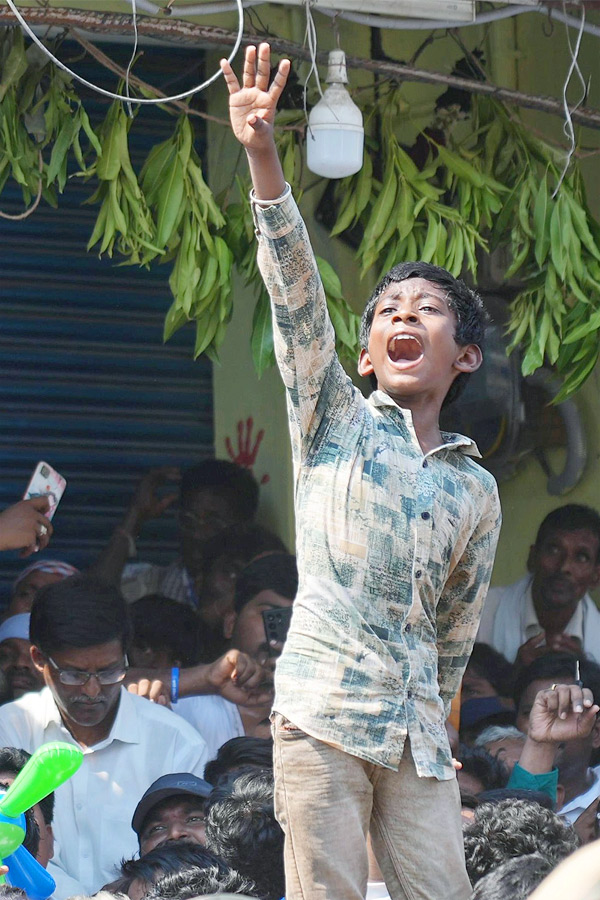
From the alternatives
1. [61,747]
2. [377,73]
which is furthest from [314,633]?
[377,73]

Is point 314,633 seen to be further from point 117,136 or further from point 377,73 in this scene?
point 377,73

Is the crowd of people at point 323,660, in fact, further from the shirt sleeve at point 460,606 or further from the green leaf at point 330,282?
the green leaf at point 330,282

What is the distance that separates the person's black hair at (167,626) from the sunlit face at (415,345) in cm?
238

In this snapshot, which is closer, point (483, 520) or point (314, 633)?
point (314, 633)

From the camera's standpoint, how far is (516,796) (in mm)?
4930

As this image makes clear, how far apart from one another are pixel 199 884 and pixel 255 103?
112 inches

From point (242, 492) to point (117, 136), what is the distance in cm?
134

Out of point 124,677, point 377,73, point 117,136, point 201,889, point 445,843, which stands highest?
point 377,73

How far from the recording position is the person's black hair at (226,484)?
4.98m

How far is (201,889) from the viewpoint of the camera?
14.1 feet

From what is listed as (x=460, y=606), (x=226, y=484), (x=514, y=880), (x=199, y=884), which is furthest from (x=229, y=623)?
(x=460, y=606)

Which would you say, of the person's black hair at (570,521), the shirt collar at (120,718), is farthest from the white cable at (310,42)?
the shirt collar at (120,718)

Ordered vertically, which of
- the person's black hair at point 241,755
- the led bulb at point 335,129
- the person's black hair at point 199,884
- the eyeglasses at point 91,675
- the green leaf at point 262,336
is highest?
the led bulb at point 335,129

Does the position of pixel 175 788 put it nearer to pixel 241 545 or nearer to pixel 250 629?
pixel 250 629
